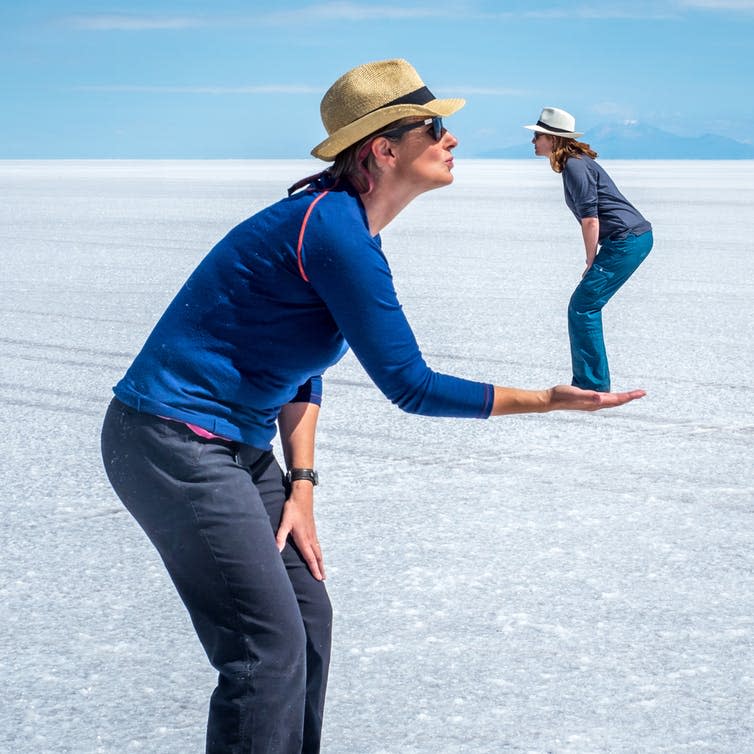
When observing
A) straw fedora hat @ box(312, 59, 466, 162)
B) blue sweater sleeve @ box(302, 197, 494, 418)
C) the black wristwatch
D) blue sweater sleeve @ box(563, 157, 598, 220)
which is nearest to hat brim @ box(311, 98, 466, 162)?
straw fedora hat @ box(312, 59, 466, 162)

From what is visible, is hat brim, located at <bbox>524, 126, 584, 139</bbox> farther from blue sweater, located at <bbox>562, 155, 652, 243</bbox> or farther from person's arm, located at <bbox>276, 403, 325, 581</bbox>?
person's arm, located at <bbox>276, 403, 325, 581</bbox>

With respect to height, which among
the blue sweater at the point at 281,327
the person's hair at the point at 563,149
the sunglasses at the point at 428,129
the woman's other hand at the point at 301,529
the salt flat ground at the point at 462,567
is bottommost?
the salt flat ground at the point at 462,567

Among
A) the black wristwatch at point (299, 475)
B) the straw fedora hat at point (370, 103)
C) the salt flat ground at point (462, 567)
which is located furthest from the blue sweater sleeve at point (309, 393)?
the salt flat ground at point (462, 567)

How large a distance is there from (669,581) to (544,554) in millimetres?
469

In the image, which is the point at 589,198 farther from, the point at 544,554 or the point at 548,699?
the point at 548,699

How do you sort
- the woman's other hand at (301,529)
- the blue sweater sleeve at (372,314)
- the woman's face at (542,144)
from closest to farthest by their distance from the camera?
the blue sweater sleeve at (372,314), the woman's other hand at (301,529), the woman's face at (542,144)

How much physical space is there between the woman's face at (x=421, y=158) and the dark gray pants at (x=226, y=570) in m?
0.66

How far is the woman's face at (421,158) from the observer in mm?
2428

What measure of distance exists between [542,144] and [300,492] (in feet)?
16.8

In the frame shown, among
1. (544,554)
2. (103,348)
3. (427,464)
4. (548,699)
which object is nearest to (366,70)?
(548,699)

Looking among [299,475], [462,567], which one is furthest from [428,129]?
[462,567]

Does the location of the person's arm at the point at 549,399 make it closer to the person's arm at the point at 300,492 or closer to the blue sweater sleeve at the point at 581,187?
the person's arm at the point at 300,492

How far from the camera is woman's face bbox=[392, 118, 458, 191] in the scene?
7.97 feet

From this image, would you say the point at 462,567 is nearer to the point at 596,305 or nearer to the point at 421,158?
the point at 421,158
